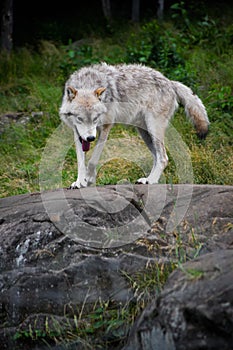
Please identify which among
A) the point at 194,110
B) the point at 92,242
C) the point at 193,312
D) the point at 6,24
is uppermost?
the point at 193,312

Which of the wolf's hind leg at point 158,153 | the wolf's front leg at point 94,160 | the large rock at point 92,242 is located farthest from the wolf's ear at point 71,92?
the large rock at point 92,242

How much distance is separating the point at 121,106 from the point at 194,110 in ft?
2.98

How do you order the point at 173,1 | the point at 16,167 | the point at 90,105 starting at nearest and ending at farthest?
the point at 90,105, the point at 16,167, the point at 173,1

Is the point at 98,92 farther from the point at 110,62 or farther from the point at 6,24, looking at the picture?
the point at 6,24

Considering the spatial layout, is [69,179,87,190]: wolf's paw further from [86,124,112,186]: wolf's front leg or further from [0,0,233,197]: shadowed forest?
[0,0,233,197]: shadowed forest

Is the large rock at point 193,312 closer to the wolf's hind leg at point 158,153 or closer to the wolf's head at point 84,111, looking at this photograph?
the wolf's head at point 84,111

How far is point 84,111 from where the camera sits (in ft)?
18.9

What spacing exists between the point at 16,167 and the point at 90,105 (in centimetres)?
290

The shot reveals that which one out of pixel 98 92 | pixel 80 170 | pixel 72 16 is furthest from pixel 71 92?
pixel 72 16

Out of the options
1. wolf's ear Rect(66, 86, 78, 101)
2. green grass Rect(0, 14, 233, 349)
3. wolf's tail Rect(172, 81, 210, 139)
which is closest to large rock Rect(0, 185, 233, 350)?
green grass Rect(0, 14, 233, 349)

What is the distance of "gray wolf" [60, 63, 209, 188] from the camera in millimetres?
5853

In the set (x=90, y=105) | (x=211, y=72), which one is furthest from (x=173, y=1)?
(x=90, y=105)

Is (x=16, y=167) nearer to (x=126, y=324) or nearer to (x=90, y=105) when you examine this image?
(x=90, y=105)

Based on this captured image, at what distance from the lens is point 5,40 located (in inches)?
504
